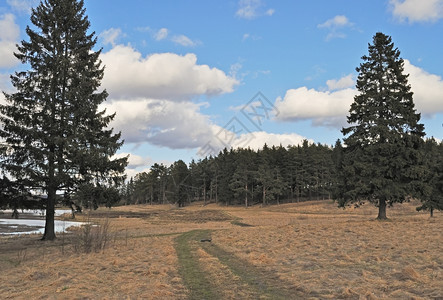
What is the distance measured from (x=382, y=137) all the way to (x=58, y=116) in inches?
1027

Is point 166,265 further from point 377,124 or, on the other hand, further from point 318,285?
point 377,124

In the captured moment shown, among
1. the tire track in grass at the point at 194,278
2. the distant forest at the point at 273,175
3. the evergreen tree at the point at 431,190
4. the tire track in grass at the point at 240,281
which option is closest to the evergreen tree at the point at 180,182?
the distant forest at the point at 273,175

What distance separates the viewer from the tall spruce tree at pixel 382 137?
93.6 feet

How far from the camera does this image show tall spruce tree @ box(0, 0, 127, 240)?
803 inches

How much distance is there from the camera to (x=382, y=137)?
1168 inches

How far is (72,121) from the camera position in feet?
72.1

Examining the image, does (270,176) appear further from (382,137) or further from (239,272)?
(239,272)

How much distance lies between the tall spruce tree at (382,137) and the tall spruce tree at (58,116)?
789 inches

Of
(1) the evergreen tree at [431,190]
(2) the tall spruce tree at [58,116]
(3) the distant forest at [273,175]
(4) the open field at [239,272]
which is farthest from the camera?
(3) the distant forest at [273,175]

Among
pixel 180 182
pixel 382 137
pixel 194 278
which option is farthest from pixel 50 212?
pixel 180 182

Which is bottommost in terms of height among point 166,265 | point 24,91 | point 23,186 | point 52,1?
point 166,265

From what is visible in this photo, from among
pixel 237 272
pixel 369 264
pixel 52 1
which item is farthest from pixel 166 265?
pixel 52 1

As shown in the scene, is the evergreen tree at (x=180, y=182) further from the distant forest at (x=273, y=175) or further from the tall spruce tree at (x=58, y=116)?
the tall spruce tree at (x=58, y=116)

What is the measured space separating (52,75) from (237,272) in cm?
1773
